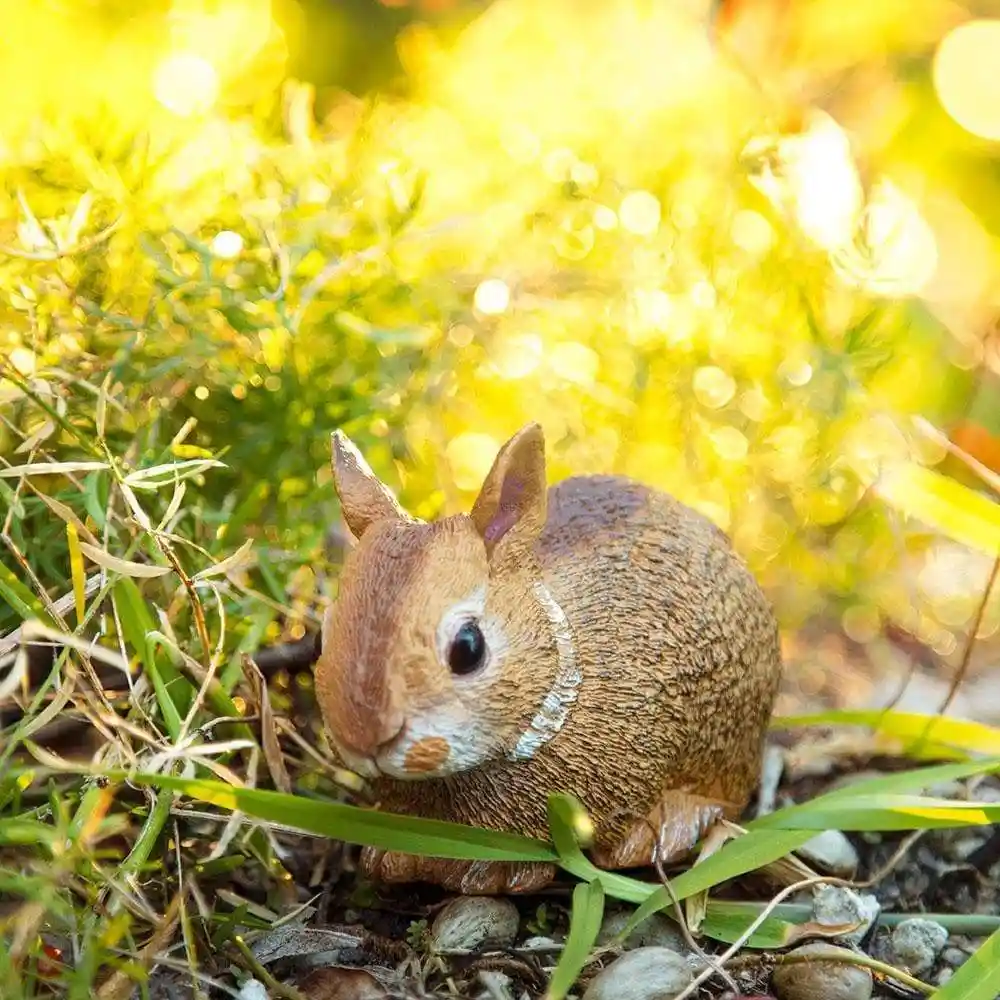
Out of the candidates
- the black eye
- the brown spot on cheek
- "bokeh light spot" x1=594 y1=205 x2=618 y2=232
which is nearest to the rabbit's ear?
the black eye

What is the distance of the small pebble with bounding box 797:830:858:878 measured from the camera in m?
1.51

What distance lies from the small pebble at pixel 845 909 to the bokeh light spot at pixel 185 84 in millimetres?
1549

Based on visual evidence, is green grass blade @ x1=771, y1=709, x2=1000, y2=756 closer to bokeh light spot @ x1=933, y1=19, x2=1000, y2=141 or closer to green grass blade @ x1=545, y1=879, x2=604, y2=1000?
green grass blade @ x1=545, y1=879, x2=604, y2=1000

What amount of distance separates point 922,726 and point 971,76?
2.08 m

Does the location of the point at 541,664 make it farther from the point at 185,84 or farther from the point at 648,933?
the point at 185,84

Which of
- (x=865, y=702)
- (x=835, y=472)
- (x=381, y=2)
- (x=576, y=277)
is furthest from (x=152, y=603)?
(x=381, y=2)

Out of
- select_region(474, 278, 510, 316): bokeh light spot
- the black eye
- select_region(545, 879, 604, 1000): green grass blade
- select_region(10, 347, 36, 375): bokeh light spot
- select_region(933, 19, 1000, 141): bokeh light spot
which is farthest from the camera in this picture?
Answer: select_region(933, 19, 1000, 141): bokeh light spot

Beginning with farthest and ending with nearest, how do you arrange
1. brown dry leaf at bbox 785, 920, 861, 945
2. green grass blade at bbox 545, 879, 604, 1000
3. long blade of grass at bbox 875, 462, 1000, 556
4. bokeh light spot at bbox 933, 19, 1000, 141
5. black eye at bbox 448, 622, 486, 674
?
bokeh light spot at bbox 933, 19, 1000, 141 → long blade of grass at bbox 875, 462, 1000, 556 → brown dry leaf at bbox 785, 920, 861, 945 → black eye at bbox 448, 622, 486, 674 → green grass blade at bbox 545, 879, 604, 1000

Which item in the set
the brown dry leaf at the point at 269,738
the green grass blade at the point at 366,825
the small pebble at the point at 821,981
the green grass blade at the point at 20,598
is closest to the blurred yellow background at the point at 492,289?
the green grass blade at the point at 20,598

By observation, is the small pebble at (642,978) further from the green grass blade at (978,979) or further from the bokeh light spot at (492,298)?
the bokeh light spot at (492,298)

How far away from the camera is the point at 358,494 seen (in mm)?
1322

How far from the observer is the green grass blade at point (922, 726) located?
155cm

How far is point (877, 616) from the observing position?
2.22m

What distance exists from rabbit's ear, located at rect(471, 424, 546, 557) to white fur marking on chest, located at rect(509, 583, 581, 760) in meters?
0.07
